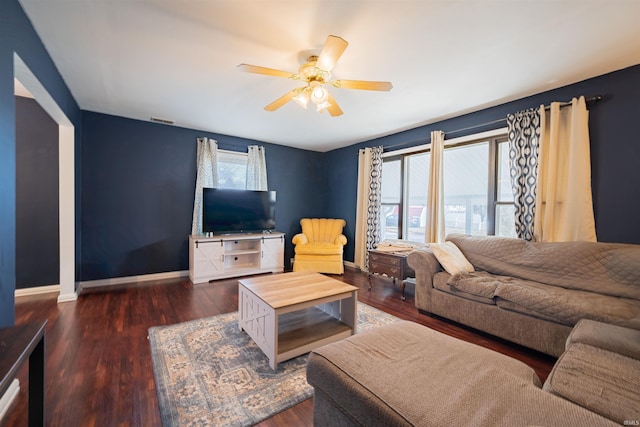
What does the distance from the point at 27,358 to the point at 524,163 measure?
164 inches

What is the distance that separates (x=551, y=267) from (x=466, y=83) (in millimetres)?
1997

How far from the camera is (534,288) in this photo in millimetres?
2266

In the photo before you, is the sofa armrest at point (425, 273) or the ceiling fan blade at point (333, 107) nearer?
the ceiling fan blade at point (333, 107)

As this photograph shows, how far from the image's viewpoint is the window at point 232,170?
4.74m

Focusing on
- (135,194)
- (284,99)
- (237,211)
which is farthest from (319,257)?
(135,194)

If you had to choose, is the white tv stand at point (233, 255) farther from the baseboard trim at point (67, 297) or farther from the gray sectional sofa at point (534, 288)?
A: the gray sectional sofa at point (534, 288)

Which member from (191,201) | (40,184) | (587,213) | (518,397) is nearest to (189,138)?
(191,201)

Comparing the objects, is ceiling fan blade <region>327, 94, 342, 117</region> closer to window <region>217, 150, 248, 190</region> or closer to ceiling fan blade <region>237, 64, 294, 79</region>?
ceiling fan blade <region>237, 64, 294, 79</region>

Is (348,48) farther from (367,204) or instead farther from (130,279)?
(130,279)

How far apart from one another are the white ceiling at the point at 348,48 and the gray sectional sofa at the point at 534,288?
169 centimetres

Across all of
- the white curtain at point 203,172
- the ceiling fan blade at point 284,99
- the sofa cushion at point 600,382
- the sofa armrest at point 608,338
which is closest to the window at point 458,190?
the sofa armrest at point 608,338

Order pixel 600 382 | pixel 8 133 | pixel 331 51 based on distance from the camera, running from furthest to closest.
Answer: pixel 331 51, pixel 8 133, pixel 600 382

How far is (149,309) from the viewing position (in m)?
2.97

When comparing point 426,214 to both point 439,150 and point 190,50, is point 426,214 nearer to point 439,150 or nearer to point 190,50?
point 439,150
